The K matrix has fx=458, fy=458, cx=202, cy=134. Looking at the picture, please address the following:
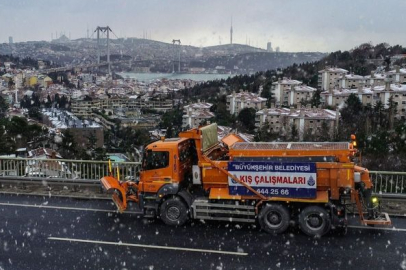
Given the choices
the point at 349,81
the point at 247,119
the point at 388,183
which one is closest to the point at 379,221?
the point at 388,183

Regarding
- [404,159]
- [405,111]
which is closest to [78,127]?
[405,111]

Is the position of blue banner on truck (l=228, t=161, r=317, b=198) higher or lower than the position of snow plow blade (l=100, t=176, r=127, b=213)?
higher

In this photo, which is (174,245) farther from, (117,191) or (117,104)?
(117,104)

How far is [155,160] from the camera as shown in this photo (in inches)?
386

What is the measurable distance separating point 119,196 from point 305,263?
464 centimetres

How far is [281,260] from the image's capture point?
7629 mm

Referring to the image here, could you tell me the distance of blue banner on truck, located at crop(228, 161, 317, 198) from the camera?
8781mm

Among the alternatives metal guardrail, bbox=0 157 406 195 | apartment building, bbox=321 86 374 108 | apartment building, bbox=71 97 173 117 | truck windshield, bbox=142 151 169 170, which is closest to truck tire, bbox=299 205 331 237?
truck windshield, bbox=142 151 169 170

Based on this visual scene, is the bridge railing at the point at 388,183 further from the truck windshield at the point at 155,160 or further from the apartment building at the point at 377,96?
the apartment building at the point at 377,96

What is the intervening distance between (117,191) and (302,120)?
45.9 metres

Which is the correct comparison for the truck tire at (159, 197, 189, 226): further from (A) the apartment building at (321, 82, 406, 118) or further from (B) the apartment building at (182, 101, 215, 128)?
(A) the apartment building at (321, 82, 406, 118)

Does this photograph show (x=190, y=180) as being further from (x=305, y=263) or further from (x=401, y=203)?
(x=401, y=203)

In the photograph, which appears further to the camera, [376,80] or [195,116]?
[376,80]

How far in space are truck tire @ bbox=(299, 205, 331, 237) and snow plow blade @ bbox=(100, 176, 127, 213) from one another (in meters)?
3.90
